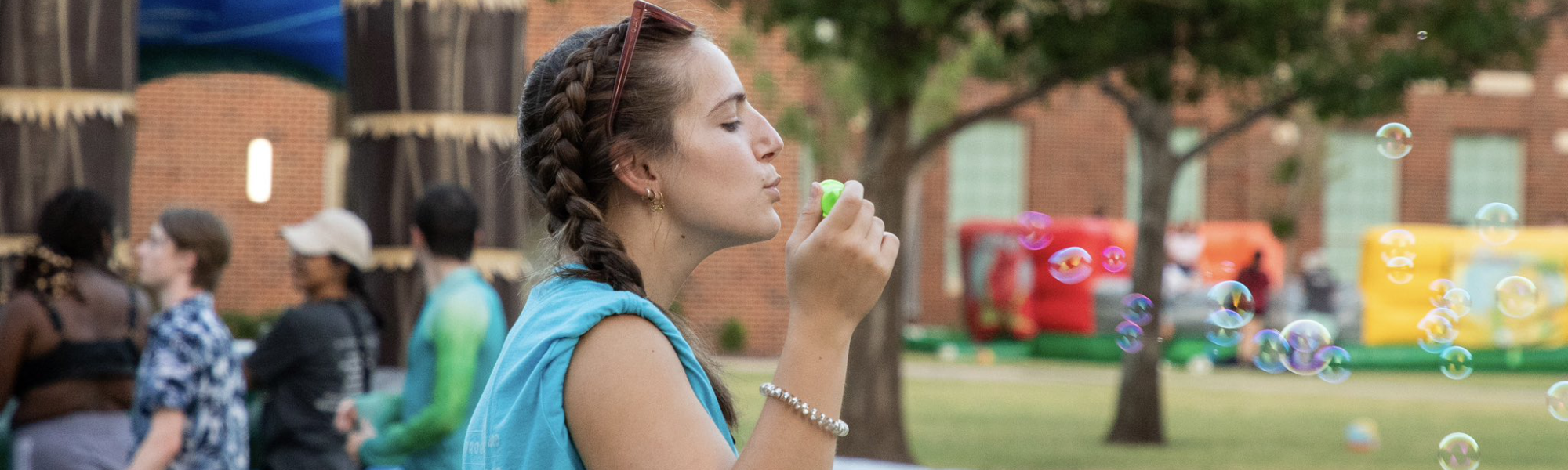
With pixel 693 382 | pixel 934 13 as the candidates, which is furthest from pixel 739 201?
pixel 934 13

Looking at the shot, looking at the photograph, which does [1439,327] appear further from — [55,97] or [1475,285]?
[1475,285]

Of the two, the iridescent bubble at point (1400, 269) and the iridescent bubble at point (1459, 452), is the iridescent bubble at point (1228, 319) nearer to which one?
the iridescent bubble at point (1400, 269)

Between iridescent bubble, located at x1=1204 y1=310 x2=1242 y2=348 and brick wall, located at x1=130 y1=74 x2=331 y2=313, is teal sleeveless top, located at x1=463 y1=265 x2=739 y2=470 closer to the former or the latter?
iridescent bubble, located at x1=1204 y1=310 x2=1242 y2=348

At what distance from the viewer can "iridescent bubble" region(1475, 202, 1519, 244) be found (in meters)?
5.96

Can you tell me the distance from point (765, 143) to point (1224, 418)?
14.0 m

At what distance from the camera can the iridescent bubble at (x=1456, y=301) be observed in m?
5.75

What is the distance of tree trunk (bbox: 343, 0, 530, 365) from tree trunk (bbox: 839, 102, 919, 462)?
515cm

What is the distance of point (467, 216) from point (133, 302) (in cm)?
116

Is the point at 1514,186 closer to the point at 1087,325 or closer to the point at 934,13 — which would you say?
the point at 1087,325

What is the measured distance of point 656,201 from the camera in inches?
79.7

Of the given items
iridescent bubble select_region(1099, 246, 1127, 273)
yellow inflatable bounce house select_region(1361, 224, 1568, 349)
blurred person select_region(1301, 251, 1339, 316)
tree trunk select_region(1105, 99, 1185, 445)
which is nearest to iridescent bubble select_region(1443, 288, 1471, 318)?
iridescent bubble select_region(1099, 246, 1127, 273)

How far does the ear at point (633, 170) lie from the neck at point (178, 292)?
3308mm

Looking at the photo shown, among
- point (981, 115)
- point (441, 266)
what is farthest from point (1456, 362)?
point (981, 115)

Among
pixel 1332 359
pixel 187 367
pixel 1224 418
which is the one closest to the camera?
pixel 187 367
